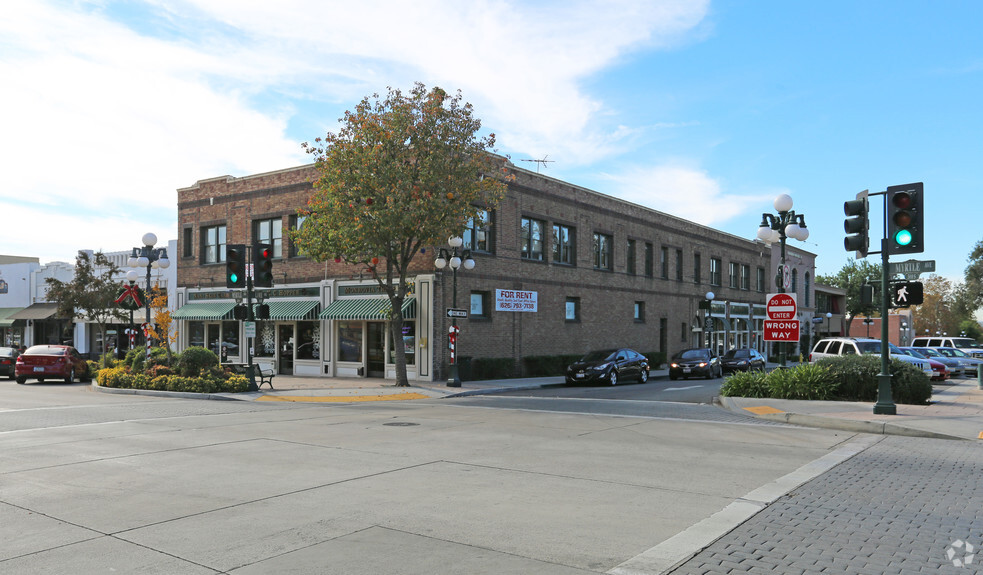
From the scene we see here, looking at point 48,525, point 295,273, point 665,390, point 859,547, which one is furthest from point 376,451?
point 295,273

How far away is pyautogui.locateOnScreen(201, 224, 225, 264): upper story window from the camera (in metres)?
35.0

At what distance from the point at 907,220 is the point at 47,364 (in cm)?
2812

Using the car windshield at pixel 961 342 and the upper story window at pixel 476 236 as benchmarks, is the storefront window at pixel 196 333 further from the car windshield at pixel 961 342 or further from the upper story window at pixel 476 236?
the car windshield at pixel 961 342

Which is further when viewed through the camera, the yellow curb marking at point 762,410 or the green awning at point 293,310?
the green awning at point 293,310

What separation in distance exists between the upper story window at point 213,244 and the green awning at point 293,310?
5.23 metres

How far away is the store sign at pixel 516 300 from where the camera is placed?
29516 mm

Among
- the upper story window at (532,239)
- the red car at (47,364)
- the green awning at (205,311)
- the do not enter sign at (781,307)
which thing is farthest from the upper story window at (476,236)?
the red car at (47,364)

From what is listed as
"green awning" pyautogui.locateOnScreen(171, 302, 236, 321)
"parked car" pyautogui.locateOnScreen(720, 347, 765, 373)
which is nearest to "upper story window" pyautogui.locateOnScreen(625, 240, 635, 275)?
"parked car" pyautogui.locateOnScreen(720, 347, 765, 373)

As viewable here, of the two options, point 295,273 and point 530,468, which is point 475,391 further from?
point 530,468

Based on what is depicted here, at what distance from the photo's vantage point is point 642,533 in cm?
625

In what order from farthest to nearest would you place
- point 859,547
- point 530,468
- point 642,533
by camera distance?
1. point 530,468
2. point 642,533
3. point 859,547

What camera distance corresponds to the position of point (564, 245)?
112 ft

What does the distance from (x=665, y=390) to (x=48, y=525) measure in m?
20.3

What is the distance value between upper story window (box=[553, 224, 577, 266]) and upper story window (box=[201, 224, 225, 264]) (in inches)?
615
